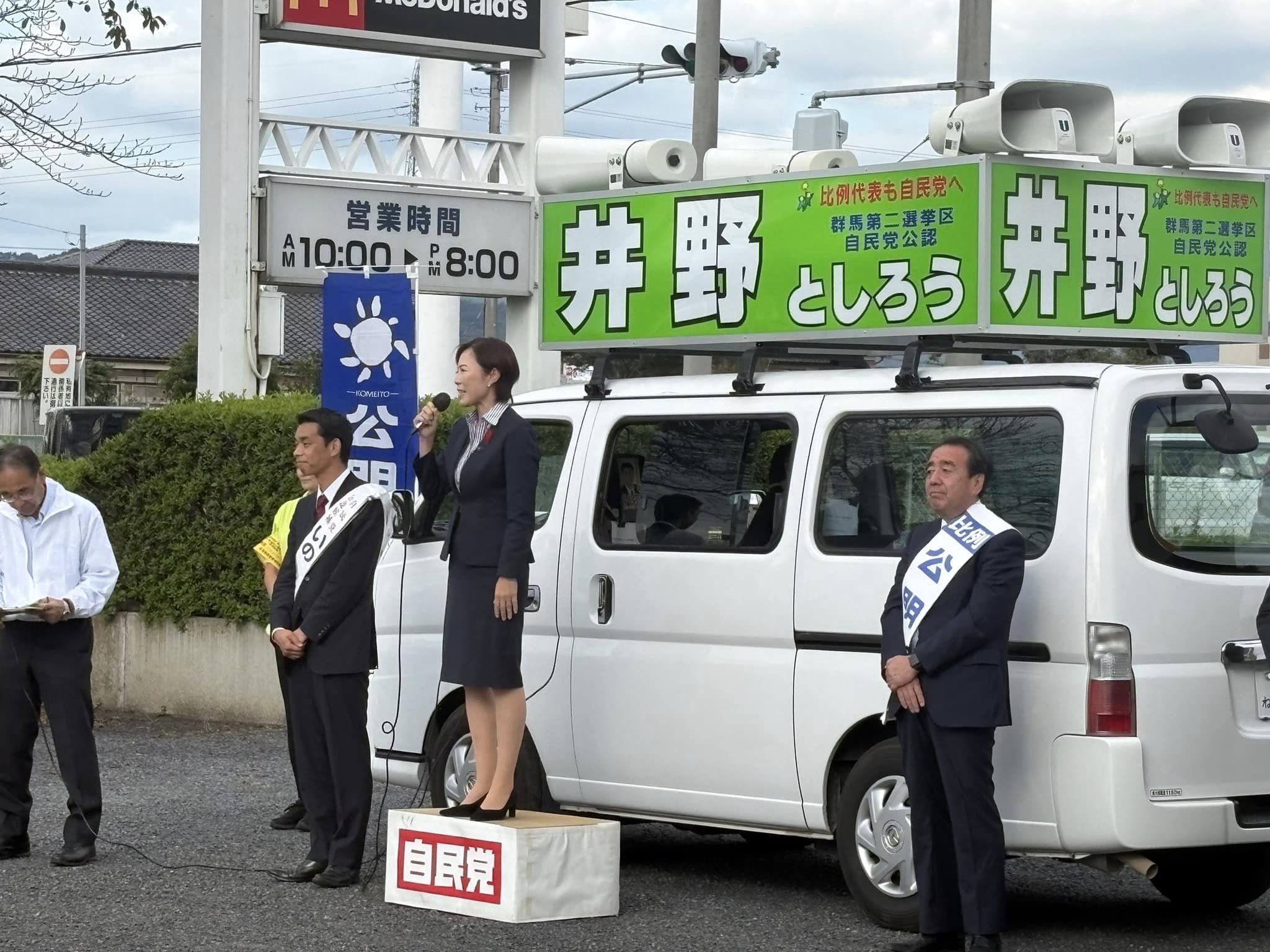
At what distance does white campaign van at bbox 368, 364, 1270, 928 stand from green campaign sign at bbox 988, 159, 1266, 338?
0.34 meters

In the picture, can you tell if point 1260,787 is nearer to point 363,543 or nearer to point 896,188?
point 896,188

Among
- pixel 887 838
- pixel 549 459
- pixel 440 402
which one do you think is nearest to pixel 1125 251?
pixel 887 838

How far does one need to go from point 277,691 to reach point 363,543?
598 centimetres

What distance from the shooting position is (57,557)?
28.9 feet

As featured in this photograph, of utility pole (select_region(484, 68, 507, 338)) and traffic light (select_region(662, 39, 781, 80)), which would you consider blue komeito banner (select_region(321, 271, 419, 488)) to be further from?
utility pole (select_region(484, 68, 507, 338))

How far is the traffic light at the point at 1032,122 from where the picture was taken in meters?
7.13

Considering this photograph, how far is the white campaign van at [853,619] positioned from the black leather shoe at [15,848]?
155 cm

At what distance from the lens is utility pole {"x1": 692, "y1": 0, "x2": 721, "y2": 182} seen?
17.7 meters

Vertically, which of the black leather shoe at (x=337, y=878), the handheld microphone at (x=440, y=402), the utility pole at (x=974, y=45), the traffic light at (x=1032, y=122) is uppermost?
the utility pole at (x=974, y=45)

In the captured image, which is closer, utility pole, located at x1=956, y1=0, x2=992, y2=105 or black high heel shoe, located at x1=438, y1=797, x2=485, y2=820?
black high heel shoe, located at x1=438, y1=797, x2=485, y2=820

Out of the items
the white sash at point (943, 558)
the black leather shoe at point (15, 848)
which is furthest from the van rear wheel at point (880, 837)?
the black leather shoe at point (15, 848)

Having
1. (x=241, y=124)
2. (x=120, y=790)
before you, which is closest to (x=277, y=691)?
(x=120, y=790)

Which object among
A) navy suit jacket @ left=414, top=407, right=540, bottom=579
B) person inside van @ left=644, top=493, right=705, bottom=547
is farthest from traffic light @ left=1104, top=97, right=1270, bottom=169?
navy suit jacket @ left=414, top=407, right=540, bottom=579

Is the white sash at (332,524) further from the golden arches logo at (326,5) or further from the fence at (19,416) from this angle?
the fence at (19,416)
